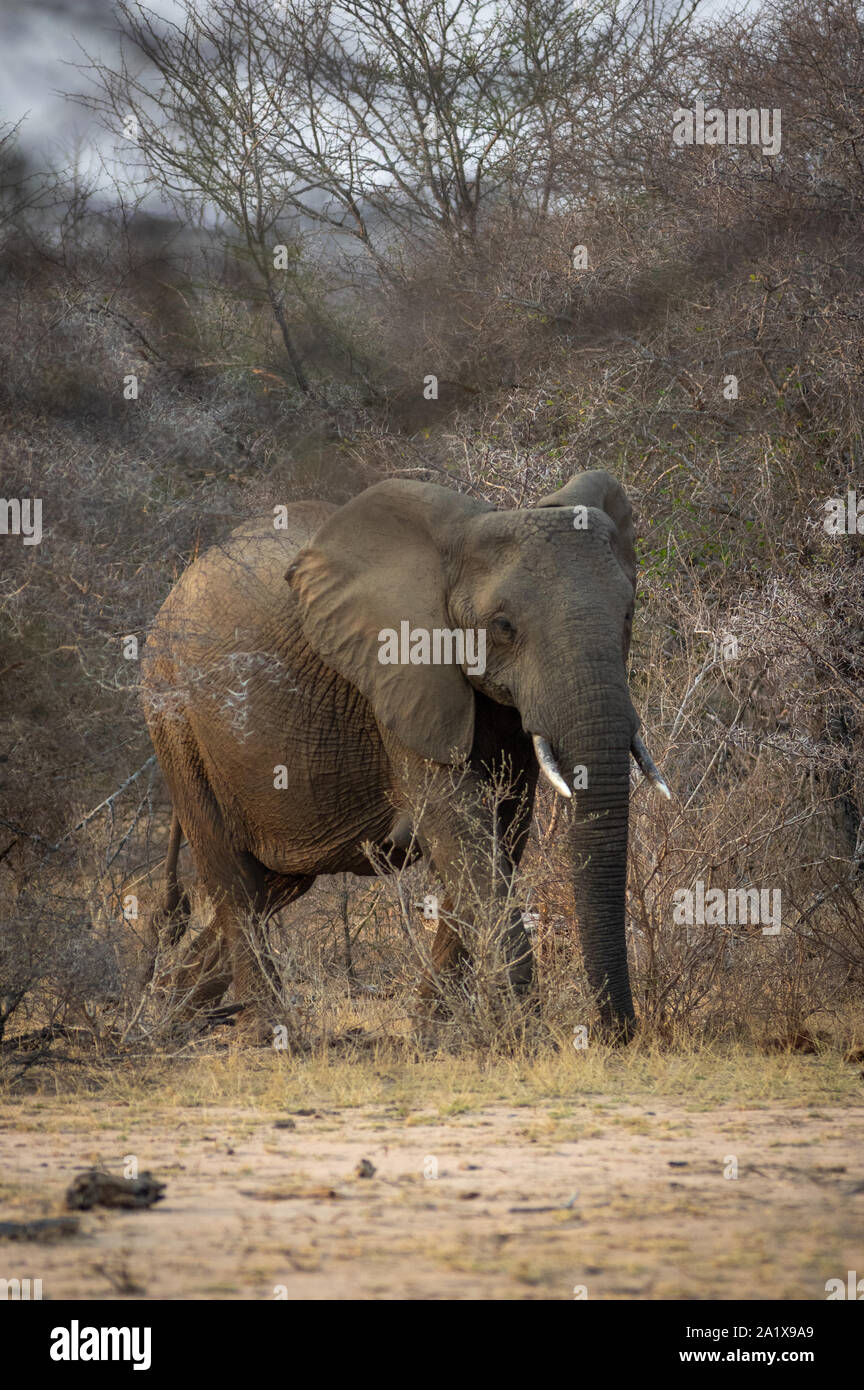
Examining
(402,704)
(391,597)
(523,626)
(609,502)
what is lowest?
(402,704)

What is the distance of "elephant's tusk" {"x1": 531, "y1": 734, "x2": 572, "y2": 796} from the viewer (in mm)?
7617

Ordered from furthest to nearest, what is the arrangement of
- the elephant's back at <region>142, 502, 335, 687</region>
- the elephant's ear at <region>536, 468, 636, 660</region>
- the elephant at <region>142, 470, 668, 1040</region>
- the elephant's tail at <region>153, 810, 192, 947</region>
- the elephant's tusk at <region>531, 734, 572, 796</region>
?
1. the elephant's tail at <region>153, 810, 192, 947</region>
2. the elephant's back at <region>142, 502, 335, 687</region>
3. the elephant's ear at <region>536, 468, 636, 660</region>
4. the elephant at <region>142, 470, 668, 1040</region>
5. the elephant's tusk at <region>531, 734, 572, 796</region>

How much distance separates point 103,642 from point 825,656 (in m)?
4.22

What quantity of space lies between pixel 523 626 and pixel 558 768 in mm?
705

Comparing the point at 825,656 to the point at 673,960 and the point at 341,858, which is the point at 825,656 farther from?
A: the point at 341,858

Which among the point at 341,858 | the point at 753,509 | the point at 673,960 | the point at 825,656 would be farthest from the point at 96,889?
the point at 753,509

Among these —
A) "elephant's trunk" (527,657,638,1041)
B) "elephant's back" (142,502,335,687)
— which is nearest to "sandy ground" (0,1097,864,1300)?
"elephant's trunk" (527,657,638,1041)

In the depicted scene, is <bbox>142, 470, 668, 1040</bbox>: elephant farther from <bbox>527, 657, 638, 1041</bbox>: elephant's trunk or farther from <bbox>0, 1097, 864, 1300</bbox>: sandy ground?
<bbox>0, 1097, 864, 1300</bbox>: sandy ground

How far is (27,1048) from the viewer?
8141 mm

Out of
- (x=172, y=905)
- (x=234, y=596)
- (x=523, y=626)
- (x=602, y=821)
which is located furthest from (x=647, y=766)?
(x=172, y=905)

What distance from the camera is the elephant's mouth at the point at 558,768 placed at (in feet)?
25.1

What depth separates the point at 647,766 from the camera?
324 inches

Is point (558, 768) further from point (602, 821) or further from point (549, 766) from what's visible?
point (602, 821)

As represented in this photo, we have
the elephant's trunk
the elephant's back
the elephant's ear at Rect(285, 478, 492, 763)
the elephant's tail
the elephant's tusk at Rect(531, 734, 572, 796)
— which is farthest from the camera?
the elephant's tail
